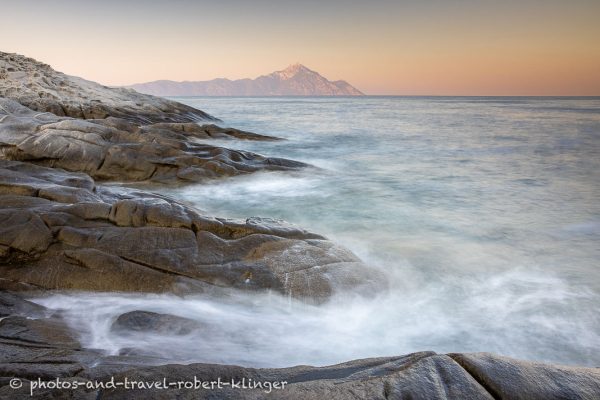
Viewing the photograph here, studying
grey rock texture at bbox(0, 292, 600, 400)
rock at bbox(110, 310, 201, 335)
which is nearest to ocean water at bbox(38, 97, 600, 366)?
rock at bbox(110, 310, 201, 335)

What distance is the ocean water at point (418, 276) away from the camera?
4602mm

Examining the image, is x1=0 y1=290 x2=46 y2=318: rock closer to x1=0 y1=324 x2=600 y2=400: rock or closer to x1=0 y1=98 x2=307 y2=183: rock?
x1=0 y1=324 x2=600 y2=400: rock

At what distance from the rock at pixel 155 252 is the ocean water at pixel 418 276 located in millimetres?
269

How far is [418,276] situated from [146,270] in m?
4.41

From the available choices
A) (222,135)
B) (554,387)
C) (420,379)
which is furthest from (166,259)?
(222,135)

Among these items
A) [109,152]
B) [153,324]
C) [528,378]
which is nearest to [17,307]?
[153,324]

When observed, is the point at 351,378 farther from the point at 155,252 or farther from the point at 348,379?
the point at 155,252

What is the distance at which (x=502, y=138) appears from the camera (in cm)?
2750

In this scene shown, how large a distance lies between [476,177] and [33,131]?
50.1 ft

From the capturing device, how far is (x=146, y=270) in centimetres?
540

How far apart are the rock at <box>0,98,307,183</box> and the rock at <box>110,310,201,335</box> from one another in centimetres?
790

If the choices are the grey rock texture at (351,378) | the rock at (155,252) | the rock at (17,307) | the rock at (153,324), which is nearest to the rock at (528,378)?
the grey rock texture at (351,378)

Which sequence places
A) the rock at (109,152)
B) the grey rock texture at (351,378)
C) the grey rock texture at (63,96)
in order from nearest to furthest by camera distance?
1. the grey rock texture at (351,378)
2. the rock at (109,152)
3. the grey rock texture at (63,96)

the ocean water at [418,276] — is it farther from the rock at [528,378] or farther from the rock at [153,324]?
the rock at [528,378]
